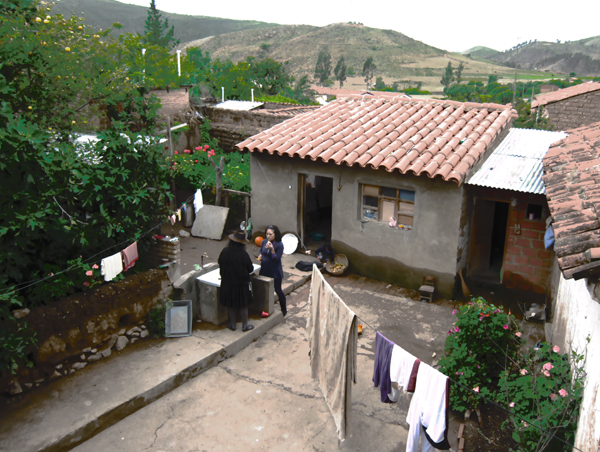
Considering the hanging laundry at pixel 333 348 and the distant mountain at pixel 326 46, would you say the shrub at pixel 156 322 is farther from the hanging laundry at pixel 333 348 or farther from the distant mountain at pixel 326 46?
the distant mountain at pixel 326 46

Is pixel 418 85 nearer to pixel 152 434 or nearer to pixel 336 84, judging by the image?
pixel 336 84

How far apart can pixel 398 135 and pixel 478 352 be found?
6140 mm

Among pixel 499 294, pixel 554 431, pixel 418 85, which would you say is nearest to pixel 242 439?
pixel 554 431

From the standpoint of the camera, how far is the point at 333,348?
6.06m

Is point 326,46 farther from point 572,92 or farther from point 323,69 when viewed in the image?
point 572,92

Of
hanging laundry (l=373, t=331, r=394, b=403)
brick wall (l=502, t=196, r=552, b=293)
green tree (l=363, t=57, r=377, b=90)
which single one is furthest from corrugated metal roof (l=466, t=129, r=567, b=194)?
green tree (l=363, t=57, r=377, b=90)

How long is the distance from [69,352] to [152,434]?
1.84 m

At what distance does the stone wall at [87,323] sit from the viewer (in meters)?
6.45

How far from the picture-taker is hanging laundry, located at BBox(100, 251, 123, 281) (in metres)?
6.88

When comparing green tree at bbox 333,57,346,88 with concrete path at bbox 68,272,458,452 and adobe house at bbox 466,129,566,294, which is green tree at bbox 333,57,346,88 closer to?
adobe house at bbox 466,129,566,294

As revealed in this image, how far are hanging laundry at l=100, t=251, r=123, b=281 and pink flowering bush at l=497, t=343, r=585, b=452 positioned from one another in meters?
5.55

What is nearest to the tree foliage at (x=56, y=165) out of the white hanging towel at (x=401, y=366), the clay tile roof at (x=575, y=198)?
the white hanging towel at (x=401, y=366)

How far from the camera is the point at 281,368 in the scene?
7539 millimetres

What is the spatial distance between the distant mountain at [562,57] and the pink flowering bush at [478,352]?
8174cm
